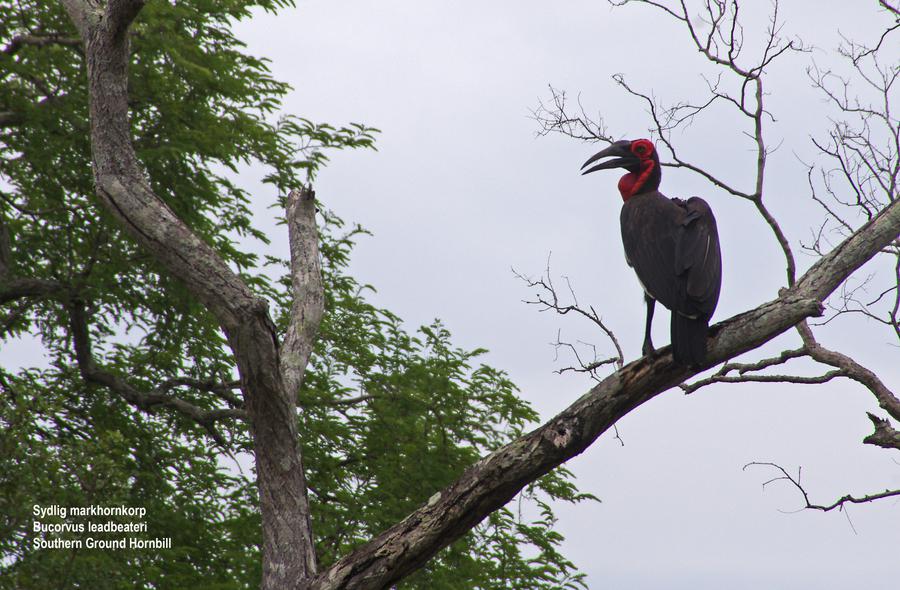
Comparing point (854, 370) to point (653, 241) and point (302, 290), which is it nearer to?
point (653, 241)

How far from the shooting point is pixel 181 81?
42.1 feet

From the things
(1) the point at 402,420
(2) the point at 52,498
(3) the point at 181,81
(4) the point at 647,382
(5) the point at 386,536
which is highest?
(3) the point at 181,81

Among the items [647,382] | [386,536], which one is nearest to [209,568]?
[386,536]

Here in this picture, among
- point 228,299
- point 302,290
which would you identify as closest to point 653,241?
point 228,299

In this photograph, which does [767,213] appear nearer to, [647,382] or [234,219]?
[647,382]

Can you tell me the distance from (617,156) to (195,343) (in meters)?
7.79

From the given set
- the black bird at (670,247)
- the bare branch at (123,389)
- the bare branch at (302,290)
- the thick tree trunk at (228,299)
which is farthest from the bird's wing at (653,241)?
the bare branch at (123,389)

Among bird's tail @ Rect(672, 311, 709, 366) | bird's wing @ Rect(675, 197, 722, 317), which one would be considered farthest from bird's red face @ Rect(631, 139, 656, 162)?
bird's tail @ Rect(672, 311, 709, 366)

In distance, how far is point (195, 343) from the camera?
44.0 ft

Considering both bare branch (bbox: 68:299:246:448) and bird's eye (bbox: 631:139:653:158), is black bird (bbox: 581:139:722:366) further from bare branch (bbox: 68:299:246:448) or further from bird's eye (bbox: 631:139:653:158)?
bare branch (bbox: 68:299:246:448)

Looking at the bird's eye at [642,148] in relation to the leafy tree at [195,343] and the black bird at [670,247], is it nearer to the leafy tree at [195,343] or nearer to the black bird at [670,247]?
the black bird at [670,247]

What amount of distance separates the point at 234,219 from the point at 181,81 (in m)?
2.16

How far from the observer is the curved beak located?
7664 mm

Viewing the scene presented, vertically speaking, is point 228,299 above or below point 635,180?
below
